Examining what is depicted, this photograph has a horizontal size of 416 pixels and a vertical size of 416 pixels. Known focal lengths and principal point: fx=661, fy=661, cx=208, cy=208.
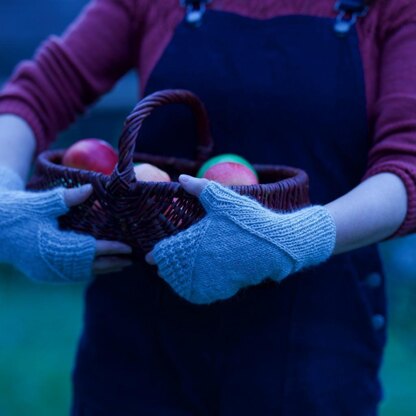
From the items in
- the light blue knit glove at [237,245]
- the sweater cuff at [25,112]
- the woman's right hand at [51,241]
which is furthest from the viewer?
the sweater cuff at [25,112]

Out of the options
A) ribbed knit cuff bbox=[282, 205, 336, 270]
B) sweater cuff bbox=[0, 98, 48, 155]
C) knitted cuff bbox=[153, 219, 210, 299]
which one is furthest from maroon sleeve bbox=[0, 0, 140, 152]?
ribbed knit cuff bbox=[282, 205, 336, 270]

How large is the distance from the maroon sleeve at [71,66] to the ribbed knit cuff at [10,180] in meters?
0.14

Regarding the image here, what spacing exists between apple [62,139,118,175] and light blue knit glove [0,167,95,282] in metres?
0.16

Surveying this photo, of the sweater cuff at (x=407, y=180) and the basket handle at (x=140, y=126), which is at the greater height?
the basket handle at (x=140, y=126)

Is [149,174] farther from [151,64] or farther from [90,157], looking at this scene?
[151,64]

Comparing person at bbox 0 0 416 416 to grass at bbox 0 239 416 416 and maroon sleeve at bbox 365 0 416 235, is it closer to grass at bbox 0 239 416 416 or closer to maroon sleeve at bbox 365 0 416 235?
maroon sleeve at bbox 365 0 416 235

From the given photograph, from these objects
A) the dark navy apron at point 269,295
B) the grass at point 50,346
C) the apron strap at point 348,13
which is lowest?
the grass at point 50,346

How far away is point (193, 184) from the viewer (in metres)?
0.92

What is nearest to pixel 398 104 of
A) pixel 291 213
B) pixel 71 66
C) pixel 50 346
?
pixel 291 213

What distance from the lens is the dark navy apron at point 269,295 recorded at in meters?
1.14

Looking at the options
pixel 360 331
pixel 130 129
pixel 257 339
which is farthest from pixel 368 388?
pixel 130 129

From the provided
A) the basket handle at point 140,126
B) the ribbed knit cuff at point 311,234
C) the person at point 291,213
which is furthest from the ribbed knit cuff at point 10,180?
the ribbed knit cuff at point 311,234

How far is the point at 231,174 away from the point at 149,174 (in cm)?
14

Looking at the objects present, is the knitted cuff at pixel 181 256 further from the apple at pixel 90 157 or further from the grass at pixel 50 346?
the grass at pixel 50 346
